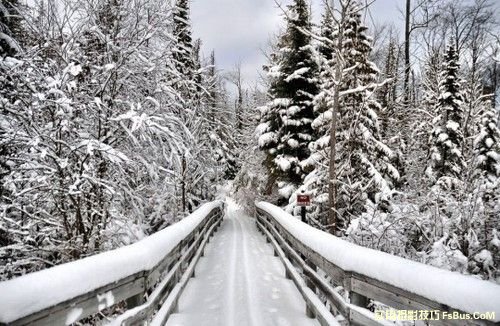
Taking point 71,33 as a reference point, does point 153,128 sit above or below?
below

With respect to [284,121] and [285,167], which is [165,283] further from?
[284,121]

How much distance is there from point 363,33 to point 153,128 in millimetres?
12141

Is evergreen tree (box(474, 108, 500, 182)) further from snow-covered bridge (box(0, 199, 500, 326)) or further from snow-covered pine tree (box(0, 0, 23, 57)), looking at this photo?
snow-covered pine tree (box(0, 0, 23, 57))

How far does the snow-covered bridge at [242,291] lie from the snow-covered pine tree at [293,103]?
1013 centimetres

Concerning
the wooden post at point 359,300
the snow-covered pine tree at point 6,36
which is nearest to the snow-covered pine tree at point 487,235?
the wooden post at point 359,300

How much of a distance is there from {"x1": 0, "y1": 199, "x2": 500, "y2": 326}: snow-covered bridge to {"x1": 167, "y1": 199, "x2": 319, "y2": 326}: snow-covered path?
0.06 feet

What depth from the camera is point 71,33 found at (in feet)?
21.4

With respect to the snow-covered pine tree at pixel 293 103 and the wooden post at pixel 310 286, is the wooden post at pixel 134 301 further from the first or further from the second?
the snow-covered pine tree at pixel 293 103

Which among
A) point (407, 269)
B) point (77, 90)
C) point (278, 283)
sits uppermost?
point (77, 90)

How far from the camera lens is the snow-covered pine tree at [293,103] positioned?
17.6 meters

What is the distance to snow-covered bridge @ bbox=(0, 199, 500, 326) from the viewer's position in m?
2.29

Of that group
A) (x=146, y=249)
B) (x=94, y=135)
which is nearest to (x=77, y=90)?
(x=94, y=135)

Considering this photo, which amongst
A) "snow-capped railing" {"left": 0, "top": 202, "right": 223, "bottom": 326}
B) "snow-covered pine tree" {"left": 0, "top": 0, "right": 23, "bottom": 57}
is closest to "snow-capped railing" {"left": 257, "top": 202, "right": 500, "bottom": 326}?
"snow-capped railing" {"left": 0, "top": 202, "right": 223, "bottom": 326}

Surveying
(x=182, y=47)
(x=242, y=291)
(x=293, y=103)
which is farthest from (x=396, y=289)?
(x=293, y=103)
